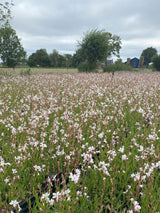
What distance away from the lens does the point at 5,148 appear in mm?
3936

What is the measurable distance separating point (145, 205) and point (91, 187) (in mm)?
917

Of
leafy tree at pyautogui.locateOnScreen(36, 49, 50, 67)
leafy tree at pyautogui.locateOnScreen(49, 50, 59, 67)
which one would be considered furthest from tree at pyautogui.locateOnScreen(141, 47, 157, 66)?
leafy tree at pyautogui.locateOnScreen(36, 49, 50, 67)

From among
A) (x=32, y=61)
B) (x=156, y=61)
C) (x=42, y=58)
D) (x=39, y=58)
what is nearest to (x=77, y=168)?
(x=156, y=61)

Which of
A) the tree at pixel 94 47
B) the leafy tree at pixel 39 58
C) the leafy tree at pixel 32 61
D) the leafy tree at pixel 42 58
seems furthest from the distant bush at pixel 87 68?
the leafy tree at pixel 42 58

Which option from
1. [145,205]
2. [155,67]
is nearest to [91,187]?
[145,205]

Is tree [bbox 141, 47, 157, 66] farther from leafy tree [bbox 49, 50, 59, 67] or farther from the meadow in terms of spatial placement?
the meadow

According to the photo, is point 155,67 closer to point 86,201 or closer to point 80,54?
point 80,54

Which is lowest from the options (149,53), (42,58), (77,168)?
(77,168)

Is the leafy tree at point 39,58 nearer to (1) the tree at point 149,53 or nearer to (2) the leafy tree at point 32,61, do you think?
(2) the leafy tree at point 32,61

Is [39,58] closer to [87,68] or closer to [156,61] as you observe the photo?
[156,61]

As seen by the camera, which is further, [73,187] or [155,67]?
[155,67]

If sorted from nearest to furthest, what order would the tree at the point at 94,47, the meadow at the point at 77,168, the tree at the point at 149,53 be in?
the meadow at the point at 77,168, the tree at the point at 94,47, the tree at the point at 149,53

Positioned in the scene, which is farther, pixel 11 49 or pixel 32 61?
pixel 32 61

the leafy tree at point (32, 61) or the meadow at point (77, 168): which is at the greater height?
the leafy tree at point (32, 61)
